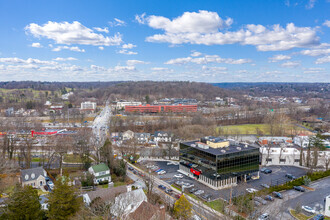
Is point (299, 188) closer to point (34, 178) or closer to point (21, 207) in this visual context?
point (21, 207)

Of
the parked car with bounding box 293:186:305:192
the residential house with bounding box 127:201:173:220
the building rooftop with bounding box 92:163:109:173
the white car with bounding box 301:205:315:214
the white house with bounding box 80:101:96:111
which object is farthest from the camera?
the white house with bounding box 80:101:96:111

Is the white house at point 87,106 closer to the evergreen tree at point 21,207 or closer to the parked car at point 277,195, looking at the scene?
the evergreen tree at point 21,207

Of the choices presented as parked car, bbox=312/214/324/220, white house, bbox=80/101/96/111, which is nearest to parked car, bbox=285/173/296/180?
parked car, bbox=312/214/324/220

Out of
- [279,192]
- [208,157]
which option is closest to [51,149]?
[208,157]

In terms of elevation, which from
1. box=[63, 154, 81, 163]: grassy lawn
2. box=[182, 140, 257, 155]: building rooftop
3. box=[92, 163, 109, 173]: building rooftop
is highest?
box=[182, 140, 257, 155]: building rooftop

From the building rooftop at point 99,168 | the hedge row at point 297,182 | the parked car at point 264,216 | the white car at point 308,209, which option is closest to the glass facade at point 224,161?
the hedge row at point 297,182

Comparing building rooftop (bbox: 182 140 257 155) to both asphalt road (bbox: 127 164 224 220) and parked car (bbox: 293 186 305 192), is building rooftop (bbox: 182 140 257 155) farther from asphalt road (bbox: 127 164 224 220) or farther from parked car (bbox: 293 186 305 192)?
asphalt road (bbox: 127 164 224 220)
